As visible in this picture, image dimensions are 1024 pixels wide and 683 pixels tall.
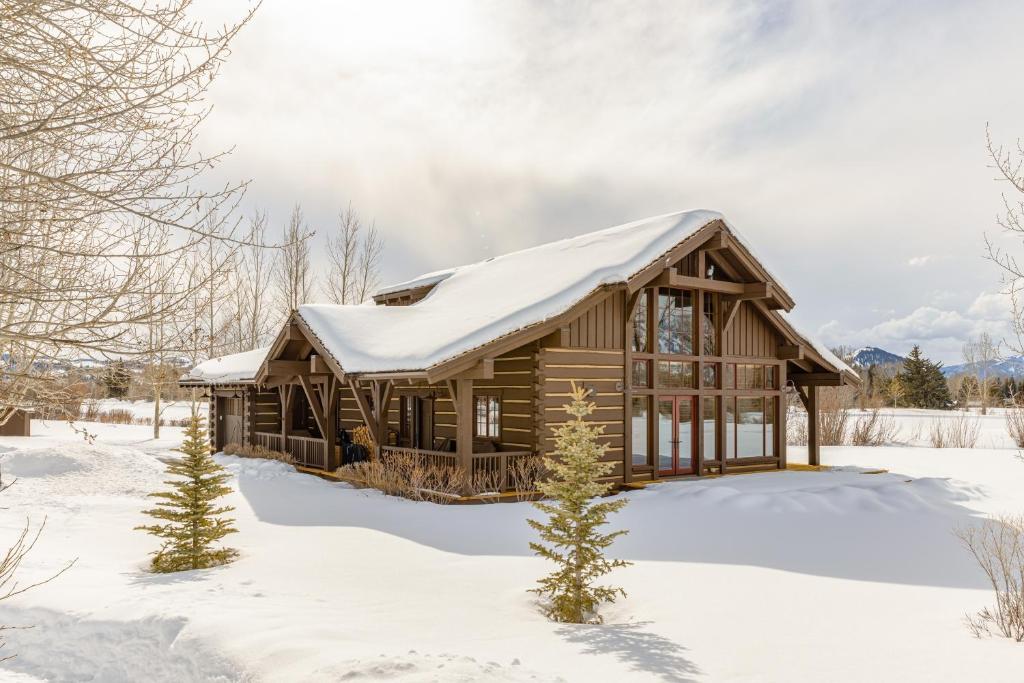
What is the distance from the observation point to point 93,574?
10.2 metres

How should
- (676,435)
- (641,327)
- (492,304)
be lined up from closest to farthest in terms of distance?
(492,304)
(641,327)
(676,435)

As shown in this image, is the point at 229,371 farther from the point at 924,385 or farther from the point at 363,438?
the point at 924,385

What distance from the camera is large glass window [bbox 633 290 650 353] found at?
62.7ft

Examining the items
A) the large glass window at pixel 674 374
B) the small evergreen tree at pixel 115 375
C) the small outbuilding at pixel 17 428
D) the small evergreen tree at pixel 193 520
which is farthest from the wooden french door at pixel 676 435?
the small outbuilding at pixel 17 428

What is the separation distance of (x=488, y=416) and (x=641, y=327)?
4.52 metres

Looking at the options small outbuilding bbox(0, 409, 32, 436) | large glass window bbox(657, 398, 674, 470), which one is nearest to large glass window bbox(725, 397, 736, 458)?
large glass window bbox(657, 398, 674, 470)

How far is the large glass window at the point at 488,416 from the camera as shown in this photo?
61.0ft

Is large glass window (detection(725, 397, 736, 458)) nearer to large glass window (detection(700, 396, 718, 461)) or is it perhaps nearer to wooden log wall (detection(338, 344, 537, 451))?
large glass window (detection(700, 396, 718, 461))

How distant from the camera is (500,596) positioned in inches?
365

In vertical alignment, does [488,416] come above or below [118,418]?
above

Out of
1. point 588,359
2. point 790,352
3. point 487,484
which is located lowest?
point 487,484

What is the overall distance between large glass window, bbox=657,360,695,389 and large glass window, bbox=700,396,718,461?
2.41 feet

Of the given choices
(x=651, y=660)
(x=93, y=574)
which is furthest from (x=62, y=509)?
(x=651, y=660)

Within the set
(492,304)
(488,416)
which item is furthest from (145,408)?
(492,304)
